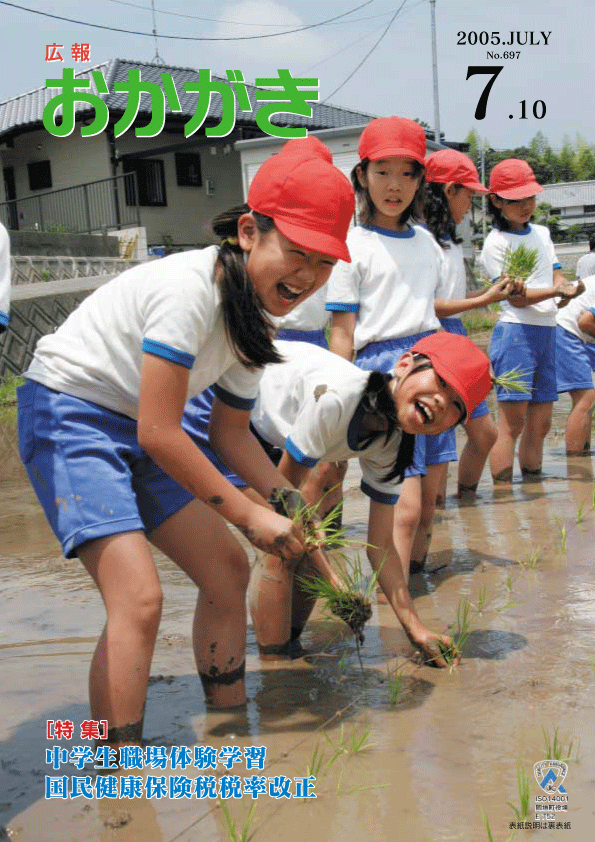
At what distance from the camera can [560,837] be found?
81.0 inches

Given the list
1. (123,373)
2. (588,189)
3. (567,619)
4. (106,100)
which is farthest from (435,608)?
(588,189)

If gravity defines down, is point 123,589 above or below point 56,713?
above

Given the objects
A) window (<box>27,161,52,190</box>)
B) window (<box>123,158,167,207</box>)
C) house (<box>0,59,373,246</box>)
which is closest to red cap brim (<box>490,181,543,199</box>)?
house (<box>0,59,373,246</box>)

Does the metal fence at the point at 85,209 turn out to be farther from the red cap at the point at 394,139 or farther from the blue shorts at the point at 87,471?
the blue shorts at the point at 87,471

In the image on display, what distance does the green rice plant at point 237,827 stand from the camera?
2.07 metres

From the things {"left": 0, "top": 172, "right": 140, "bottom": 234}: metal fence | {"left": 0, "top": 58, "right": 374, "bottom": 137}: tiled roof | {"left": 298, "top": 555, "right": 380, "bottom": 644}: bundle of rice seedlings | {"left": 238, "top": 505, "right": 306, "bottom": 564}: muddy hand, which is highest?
{"left": 0, "top": 58, "right": 374, "bottom": 137}: tiled roof

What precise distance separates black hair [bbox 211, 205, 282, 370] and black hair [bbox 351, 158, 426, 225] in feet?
5.43

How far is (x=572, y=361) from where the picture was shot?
6.58m

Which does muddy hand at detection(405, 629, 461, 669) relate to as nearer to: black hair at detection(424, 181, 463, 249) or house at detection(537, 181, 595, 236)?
black hair at detection(424, 181, 463, 249)

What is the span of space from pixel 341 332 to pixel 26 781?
2130mm

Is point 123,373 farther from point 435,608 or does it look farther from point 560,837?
point 435,608

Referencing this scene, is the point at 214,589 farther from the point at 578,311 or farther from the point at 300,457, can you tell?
the point at 578,311

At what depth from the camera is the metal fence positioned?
2066cm

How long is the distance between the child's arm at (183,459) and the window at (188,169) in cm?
2255
